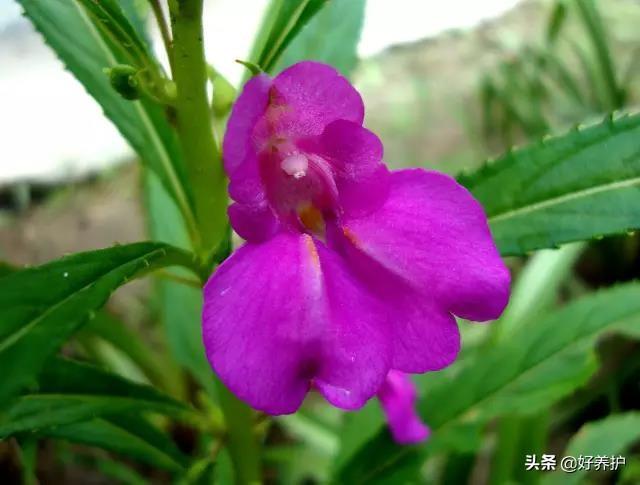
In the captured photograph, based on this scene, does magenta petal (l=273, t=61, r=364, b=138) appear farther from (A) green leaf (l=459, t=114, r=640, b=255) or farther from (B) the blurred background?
(B) the blurred background

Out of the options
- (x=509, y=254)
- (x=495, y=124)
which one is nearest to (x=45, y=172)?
(x=495, y=124)

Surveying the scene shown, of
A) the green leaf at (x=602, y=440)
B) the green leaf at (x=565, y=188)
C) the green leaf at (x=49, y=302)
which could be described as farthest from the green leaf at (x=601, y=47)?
the green leaf at (x=49, y=302)

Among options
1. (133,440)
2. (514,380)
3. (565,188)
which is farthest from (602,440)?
(133,440)

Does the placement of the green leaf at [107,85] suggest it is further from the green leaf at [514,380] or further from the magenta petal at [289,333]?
the green leaf at [514,380]

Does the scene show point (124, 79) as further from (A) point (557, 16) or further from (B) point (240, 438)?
(A) point (557, 16)

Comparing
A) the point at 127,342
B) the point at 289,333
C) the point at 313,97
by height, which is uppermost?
the point at 313,97

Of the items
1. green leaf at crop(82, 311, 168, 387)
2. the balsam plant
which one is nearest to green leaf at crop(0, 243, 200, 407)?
the balsam plant
